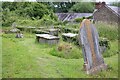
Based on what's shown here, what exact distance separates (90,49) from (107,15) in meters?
23.3

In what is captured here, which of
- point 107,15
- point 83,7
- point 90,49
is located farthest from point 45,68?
point 83,7

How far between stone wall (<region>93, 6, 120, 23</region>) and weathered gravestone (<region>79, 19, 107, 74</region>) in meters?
20.6

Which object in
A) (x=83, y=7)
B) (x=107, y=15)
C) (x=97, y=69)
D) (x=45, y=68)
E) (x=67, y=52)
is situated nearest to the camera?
(x=97, y=69)

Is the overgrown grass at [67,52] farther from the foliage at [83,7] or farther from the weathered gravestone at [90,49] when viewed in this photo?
the foliage at [83,7]

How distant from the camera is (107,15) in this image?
29266mm

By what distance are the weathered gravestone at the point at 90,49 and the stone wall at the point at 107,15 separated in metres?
20.6

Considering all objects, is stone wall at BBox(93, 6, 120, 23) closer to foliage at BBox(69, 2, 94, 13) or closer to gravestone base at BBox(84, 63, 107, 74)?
foliage at BBox(69, 2, 94, 13)

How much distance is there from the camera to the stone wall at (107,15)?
27578 mm

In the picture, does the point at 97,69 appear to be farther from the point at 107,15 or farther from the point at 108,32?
the point at 107,15

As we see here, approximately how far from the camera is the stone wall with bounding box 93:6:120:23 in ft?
90.5

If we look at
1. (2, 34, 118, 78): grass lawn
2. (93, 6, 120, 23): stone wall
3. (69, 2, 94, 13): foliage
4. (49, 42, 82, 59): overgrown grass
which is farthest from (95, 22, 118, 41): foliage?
(69, 2, 94, 13): foliage

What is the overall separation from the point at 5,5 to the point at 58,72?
30.6 meters

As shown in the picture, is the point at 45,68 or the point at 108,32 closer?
the point at 45,68

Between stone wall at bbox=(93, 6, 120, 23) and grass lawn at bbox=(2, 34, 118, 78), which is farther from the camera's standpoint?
stone wall at bbox=(93, 6, 120, 23)
